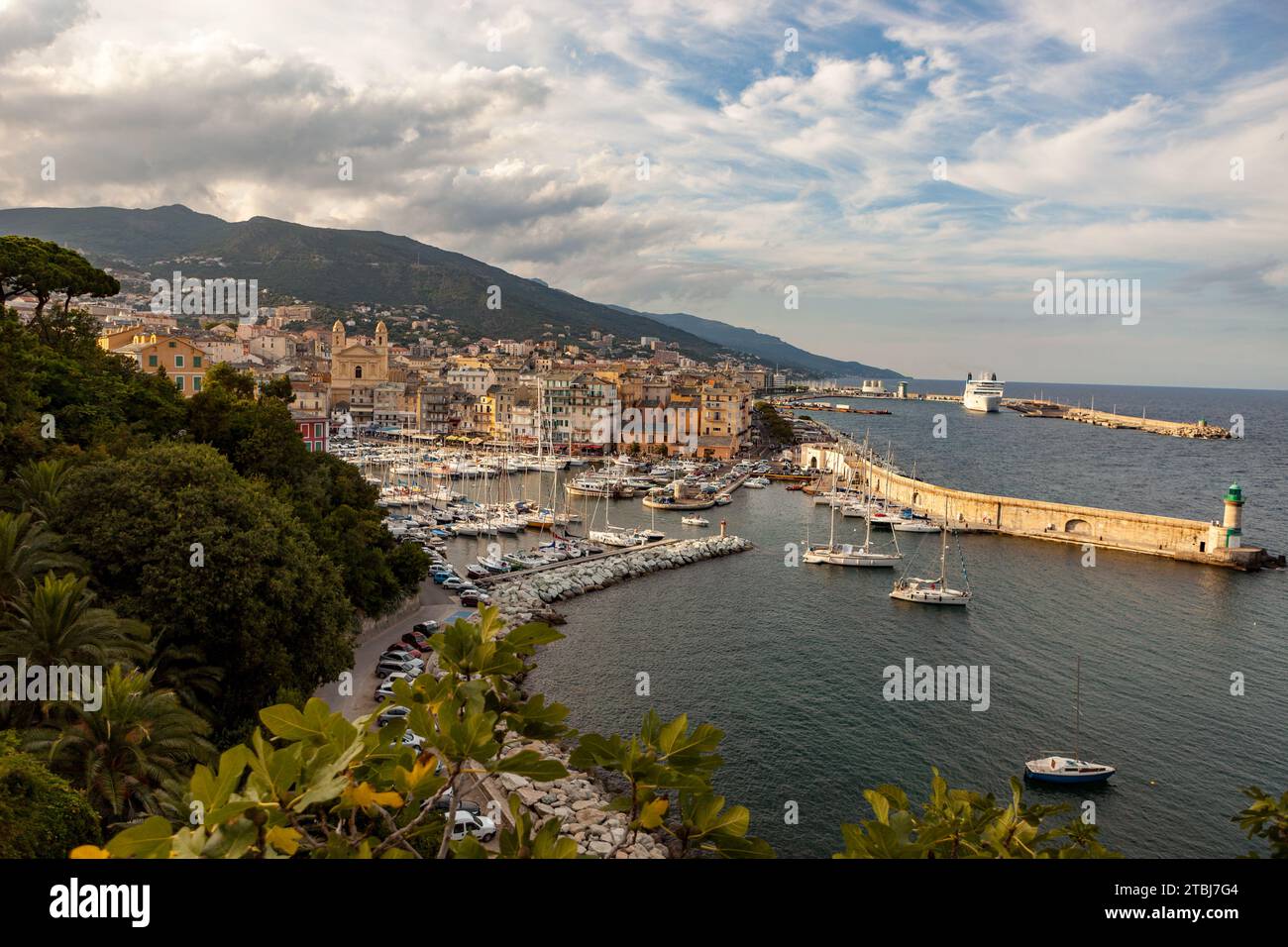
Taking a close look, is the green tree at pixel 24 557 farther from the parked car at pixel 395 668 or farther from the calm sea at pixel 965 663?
the calm sea at pixel 965 663

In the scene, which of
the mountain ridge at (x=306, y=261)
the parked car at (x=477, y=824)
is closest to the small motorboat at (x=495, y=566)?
the parked car at (x=477, y=824)

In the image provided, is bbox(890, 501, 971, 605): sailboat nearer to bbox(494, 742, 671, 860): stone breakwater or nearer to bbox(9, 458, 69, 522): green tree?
bbox(494, 742, 671, 860): stone breakwater

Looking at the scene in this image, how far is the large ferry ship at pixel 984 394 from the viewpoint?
125 metres

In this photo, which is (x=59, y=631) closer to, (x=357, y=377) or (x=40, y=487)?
(x=40, y=487)

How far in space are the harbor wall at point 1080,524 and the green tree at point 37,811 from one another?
35735 millimetres

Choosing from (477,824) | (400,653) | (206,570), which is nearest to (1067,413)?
(400,653)

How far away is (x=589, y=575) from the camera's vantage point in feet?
89.0

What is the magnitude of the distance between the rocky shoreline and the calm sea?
94 cm

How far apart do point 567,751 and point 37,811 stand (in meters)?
10.1

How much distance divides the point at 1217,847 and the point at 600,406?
57.1 metres

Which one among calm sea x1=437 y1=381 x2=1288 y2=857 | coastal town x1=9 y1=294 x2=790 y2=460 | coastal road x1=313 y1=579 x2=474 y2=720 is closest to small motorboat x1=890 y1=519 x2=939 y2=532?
calm sea x1=437 y1=381 x2=1288 y2=857

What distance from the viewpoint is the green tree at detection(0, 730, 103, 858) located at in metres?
5.94
